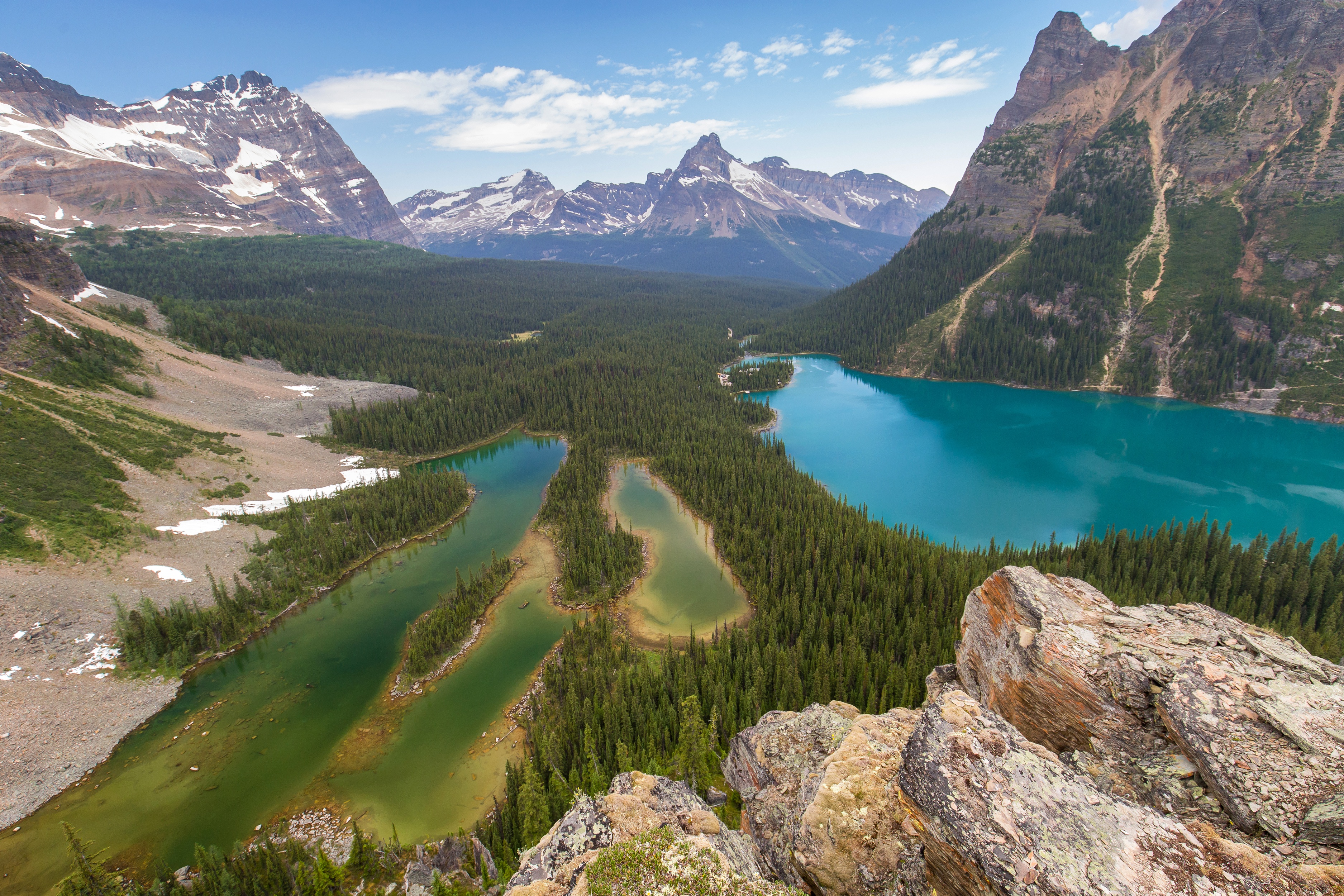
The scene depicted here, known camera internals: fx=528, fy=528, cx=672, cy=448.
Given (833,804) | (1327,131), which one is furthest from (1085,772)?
(1327,131)

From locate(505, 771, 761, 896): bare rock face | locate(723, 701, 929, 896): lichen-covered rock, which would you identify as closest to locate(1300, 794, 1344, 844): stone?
locate(723, 701, 929, 896): lichen-covered rock

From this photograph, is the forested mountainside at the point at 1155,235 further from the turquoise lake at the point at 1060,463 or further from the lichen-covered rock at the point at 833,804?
the lichen-covered rock at the point at 833,804

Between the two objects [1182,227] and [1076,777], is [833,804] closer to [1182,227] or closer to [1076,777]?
[1076,777]

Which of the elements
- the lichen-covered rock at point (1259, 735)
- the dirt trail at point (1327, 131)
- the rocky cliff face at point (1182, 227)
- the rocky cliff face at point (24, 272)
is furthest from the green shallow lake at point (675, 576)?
the dirt trail at point (1327, 131)

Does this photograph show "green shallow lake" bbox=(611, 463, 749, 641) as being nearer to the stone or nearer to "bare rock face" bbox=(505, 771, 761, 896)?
"bare rock face" bbox=(505, 771, 761, 896)

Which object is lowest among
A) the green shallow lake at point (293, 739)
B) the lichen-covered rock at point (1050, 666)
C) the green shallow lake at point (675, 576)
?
the green shallow lake at point (293, 739)

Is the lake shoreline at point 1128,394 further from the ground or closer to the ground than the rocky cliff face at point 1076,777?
closer to the ground
